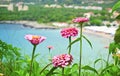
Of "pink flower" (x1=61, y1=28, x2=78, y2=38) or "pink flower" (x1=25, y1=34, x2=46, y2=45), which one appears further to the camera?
"pink flower" (x1=61, y1=28, x2=78, y2=38)

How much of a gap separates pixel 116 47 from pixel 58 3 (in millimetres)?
31120

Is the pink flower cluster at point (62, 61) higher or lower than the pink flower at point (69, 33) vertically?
lower

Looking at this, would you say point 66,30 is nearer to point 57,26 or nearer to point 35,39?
point 35,39

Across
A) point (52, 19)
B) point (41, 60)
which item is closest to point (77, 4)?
point (52, 19)

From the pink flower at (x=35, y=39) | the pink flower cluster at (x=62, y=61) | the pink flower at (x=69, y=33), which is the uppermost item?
the pink flower at (x=35, y=39)

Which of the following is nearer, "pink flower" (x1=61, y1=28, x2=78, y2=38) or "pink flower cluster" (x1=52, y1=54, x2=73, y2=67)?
"pink flower cluster" (x1=52, y1=54, x2=73, y2=67)

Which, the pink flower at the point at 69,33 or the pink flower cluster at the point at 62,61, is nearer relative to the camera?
the pink flower cluster at the point at 62,61

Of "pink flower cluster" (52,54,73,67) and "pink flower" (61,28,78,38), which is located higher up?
"pink flower" (61,28,78,38)

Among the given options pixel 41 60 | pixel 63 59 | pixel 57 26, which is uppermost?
pixel 63 59

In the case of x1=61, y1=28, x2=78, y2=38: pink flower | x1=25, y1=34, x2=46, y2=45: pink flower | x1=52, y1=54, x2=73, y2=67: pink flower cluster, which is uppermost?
x1=25, y1=34, x2=46, y2=45: pink flower

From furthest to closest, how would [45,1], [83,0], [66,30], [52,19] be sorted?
[83,0] → [45,1] → [52,19] → [66,30]

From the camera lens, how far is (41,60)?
244 centimetres

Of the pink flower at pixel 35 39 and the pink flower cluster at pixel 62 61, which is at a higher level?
the pink flower at pixel 35 39

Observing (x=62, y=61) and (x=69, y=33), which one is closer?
(x=62, y=61)
